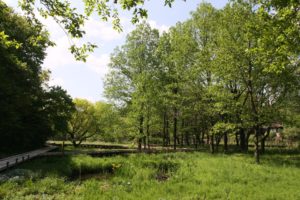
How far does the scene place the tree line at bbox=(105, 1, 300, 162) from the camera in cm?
2384

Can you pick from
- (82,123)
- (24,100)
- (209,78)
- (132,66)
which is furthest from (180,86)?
(82,123)

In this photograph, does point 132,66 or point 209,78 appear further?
point 132,66

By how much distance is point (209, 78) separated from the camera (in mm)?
31750

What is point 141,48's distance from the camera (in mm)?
38094

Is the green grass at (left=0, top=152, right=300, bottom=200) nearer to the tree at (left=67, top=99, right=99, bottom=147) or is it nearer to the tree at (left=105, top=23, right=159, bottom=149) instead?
the tree at (left=105, top=23, right=159, bottom=149)

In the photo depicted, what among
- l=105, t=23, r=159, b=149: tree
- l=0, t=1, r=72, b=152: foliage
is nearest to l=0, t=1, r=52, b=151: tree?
l=0, t=1, r=72, b=152: foliage

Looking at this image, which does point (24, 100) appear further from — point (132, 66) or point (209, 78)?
point (209, 78)

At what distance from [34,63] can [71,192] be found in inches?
1119

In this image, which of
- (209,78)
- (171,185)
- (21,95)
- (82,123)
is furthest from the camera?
(82,123)

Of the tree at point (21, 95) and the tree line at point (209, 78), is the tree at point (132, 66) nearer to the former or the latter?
the tree line at point (209, 78)

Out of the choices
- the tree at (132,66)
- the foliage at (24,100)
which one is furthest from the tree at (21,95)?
the tree at (132,66)

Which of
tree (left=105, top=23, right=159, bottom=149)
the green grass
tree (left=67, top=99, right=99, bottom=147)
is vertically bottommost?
the green grass

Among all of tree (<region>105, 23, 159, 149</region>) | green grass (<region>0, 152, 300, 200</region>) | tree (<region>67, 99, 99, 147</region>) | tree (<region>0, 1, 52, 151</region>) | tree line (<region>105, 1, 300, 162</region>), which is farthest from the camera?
tree (<region>67, 99, 99, 147</region>)

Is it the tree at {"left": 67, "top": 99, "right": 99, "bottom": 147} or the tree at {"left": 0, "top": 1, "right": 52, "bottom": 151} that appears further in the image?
Result: the tree at {"left": 67, "top": 99, "right": 99, "bottom": 147}
